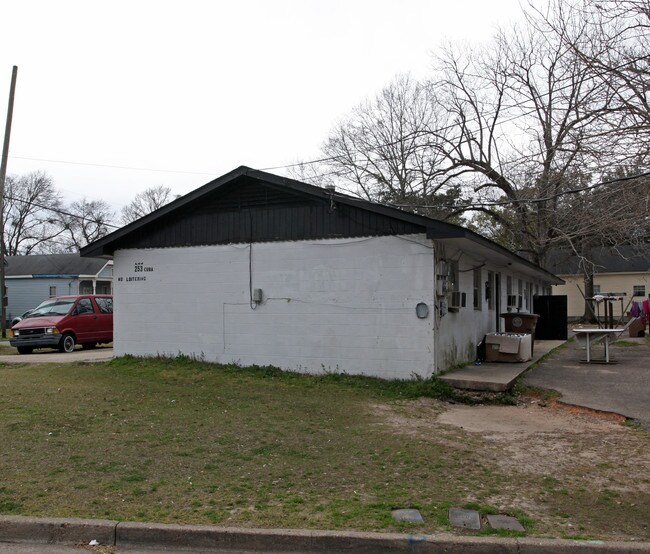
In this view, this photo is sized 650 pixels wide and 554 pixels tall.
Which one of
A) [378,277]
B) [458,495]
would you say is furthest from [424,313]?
[458,495]

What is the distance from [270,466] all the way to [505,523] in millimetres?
2401

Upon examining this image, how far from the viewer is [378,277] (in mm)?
11102

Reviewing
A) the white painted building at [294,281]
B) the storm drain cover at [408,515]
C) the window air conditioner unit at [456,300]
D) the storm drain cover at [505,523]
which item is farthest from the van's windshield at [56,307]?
the storm drain cover at [505,523]

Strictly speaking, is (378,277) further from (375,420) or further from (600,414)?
(600,414)

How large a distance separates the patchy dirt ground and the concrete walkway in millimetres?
533

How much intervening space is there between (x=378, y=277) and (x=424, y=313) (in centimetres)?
113

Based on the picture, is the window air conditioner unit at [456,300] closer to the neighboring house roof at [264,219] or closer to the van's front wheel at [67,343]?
the neighboring house roof at [264,219]

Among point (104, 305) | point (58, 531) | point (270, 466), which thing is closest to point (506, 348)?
point (270, 466)

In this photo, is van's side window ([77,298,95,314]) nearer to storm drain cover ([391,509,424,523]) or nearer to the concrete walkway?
the concrete walkway

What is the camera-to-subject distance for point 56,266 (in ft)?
110

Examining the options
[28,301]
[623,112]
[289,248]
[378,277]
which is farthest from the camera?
[28,301]

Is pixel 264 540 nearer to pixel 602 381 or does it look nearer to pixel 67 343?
pixel 602 381

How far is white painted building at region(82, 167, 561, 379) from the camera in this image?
35.6ft

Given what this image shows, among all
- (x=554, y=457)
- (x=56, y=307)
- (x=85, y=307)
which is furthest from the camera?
(x=85, y=307)
